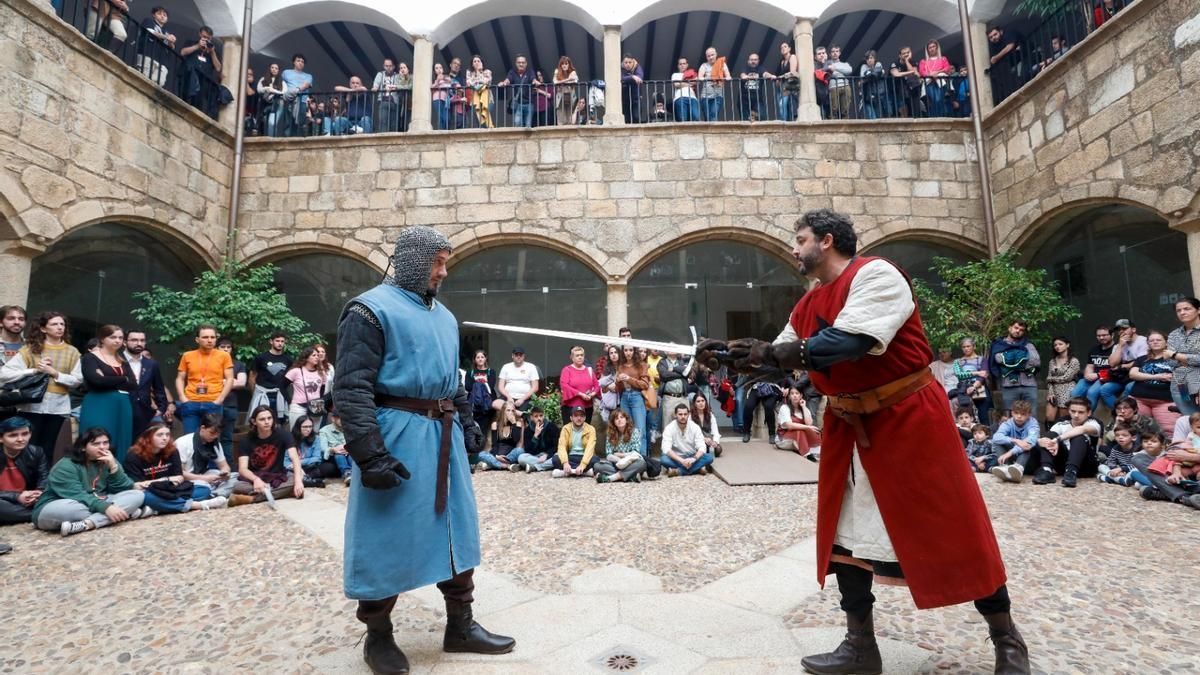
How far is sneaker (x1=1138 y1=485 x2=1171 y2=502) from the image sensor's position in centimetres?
443

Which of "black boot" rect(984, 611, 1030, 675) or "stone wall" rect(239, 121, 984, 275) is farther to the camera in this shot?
"stone wall" rect(239, 121, 984, 275)

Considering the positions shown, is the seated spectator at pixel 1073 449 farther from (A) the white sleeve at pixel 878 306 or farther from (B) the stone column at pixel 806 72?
(B) the stone column at pixel 806 72

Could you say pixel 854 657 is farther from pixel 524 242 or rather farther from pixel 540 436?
pixel 524 242

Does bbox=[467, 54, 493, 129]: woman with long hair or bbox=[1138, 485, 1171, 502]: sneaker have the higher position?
bbox=[467, 54, 493, 129]: woman with long hair

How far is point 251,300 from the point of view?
23.2 ft

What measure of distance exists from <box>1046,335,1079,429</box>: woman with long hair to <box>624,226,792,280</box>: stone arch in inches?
122

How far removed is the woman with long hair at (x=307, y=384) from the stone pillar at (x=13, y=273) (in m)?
2.55

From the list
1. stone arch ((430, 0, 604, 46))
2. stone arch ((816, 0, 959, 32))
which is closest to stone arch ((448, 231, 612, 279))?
stone arch ((430, 0, 604, 46))

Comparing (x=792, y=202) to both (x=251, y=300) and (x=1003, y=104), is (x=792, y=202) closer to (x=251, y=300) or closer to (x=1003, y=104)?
(x=1003, y=104)

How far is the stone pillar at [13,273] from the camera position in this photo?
6008 mm

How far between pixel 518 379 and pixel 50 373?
3.90 m

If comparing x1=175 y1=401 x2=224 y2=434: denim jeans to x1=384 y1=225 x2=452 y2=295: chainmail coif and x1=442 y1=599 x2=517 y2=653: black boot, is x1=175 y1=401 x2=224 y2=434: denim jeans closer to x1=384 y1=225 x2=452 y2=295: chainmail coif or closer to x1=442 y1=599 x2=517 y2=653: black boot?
Result: x1=384 y1=225 x2=452 y2=295: chainmail coif

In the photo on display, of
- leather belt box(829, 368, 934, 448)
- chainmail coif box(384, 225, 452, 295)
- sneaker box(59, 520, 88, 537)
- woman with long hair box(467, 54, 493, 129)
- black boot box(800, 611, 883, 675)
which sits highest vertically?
woman with long hair box(467, 54, 493, 129)

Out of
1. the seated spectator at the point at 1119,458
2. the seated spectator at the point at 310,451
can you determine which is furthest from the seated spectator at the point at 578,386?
the seated spectator at the point at 1119,458
